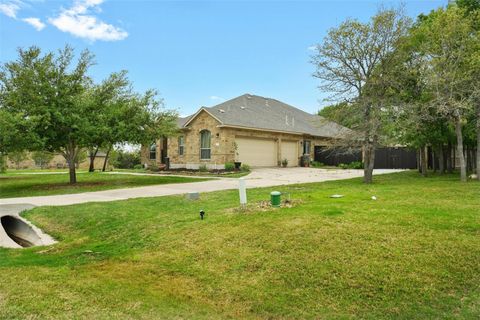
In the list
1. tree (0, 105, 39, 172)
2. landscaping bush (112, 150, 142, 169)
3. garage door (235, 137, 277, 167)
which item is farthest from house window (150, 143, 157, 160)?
tree (0, 105, 39, 172)

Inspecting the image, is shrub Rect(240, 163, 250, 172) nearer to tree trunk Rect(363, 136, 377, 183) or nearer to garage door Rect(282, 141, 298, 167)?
garage door Rect(282, 141, 298, 167)

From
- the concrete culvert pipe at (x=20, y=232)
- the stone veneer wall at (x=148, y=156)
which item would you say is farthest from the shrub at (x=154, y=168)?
the concrete culvert pipe at (x=20, y=232)

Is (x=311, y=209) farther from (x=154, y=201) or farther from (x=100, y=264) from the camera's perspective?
(x=154, y=201)

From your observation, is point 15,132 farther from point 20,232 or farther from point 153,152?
point 153,152

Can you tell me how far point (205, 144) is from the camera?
995 inches

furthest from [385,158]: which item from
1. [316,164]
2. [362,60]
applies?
[362,60]

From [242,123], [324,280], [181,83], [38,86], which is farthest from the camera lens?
[242,123]

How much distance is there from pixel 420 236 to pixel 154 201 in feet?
23.5

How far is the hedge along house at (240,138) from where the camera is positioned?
24.1 metres

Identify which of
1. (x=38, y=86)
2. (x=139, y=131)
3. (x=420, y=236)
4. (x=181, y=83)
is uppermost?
(x=181, y=83)

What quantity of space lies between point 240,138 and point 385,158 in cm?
1232

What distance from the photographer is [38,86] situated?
15203 mm

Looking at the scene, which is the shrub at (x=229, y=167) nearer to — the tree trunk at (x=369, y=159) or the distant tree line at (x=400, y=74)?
the distant tree line at (x=400, y=74)

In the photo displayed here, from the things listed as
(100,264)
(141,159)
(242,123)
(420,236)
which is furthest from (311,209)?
(141,159)
